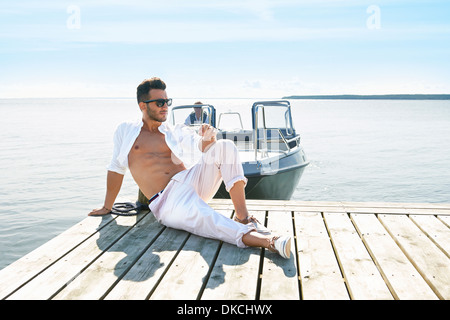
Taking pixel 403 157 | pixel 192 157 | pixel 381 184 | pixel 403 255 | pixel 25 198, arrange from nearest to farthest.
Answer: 1. pixel 403 255
2. pixel 192 157
3. pixel 25 198
4. pixel 381 184
5. pixel 403 157

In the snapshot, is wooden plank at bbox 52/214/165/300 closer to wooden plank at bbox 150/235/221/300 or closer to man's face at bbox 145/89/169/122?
wooden plank at bbox 150/235/221/300

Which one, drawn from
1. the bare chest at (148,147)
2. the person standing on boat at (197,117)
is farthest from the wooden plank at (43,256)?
the person standing on boat at (197,117)

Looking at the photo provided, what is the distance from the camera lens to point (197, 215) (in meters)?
2.98

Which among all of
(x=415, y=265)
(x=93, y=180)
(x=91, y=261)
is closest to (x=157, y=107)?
(x=91, y=261)

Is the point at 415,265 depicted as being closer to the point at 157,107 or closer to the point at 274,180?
the point at 157,107

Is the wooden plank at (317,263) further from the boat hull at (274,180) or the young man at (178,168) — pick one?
the boat hull at (274,180)

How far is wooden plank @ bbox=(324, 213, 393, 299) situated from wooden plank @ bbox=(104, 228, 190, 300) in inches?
40.3

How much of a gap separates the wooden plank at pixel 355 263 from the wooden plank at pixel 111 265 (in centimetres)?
125

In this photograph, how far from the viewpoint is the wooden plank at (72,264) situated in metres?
2.21

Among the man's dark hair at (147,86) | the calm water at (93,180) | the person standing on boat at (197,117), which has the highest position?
the man's dark hair at (147,86)

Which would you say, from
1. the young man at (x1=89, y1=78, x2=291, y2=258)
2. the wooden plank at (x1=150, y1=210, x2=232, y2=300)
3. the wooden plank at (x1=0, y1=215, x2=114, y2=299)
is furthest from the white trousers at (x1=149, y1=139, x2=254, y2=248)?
the wooden plank at (x1=0, y1=215, x2=114, y2=299)
